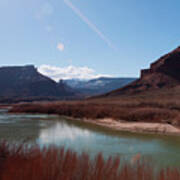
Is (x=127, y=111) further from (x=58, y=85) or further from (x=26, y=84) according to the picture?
(x=58, y=85)

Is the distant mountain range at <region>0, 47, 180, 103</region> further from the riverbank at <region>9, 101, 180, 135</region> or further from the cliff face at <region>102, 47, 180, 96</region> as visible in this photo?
the riverbank at <region>9, 101, 180, 135</region>

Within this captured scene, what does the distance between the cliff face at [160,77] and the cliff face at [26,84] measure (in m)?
70.1

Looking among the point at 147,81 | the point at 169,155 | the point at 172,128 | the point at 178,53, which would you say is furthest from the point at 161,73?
the point at 169,155

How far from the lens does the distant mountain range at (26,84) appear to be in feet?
418

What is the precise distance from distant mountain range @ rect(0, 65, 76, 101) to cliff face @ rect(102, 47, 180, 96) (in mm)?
61048

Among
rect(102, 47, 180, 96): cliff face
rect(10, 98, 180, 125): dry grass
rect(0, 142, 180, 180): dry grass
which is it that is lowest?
rect(0, 142, 180, 180): dry grass

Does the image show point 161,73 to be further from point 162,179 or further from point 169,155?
point 162,179

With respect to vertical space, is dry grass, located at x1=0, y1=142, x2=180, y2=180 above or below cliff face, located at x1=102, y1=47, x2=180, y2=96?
below

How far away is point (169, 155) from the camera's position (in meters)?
13.7

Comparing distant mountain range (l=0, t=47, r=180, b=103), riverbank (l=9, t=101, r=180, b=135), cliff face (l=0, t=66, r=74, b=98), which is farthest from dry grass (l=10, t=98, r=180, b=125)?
cliff face (l=0, t=66, r=74, b=98)

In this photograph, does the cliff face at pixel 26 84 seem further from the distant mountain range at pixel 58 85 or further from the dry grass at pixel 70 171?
the dry grass at pixel 70 171

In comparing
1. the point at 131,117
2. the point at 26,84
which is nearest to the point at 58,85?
the point at 26,84

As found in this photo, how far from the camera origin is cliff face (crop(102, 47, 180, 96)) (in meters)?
68.6

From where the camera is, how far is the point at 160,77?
72125mm
